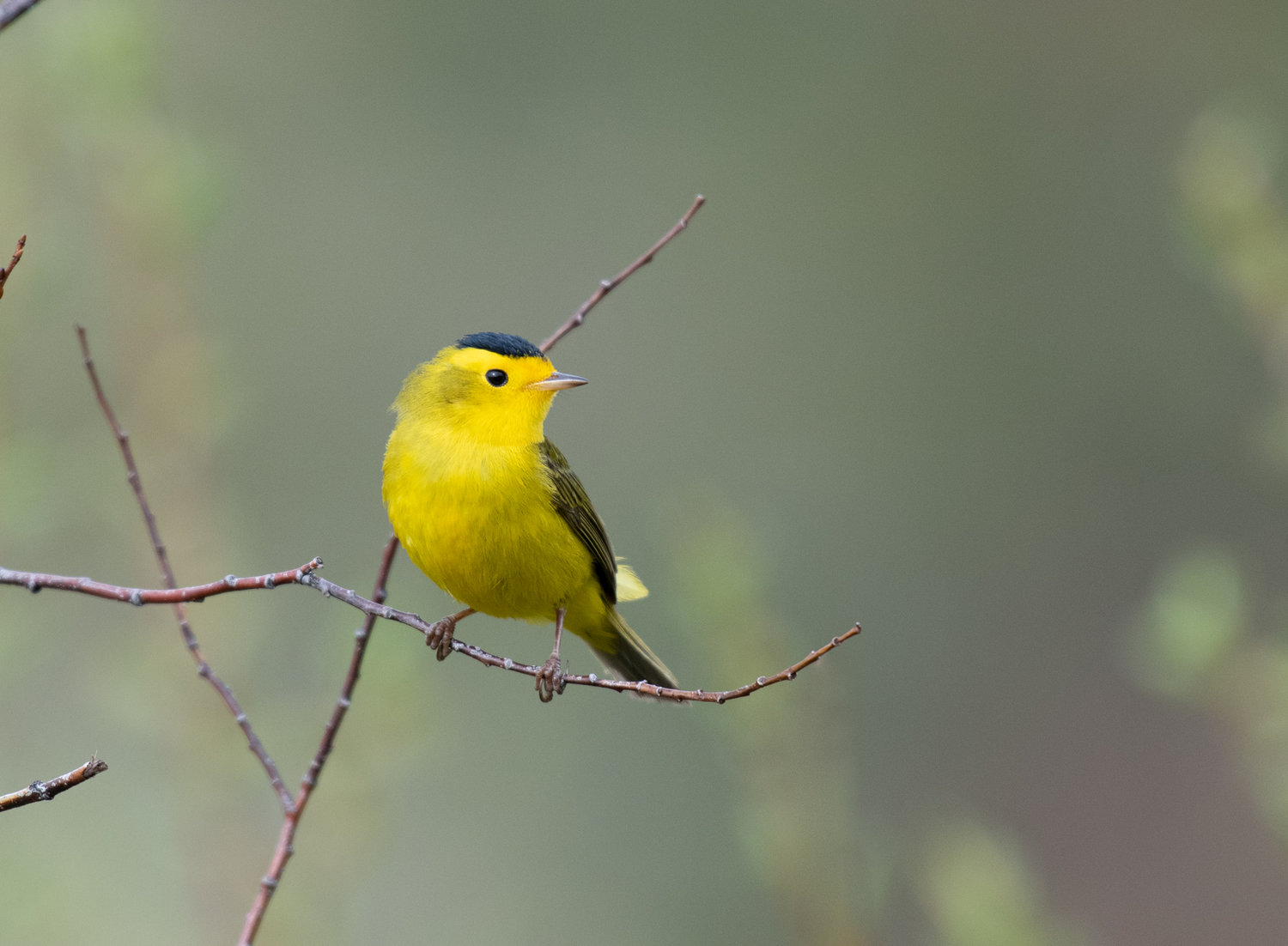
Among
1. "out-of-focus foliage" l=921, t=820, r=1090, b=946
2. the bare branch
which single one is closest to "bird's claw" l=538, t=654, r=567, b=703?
"out-of-focus foliage" l=921, t=820, r=1090, b=946

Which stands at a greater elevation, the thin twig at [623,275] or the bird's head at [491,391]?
the bird's head at [491,391]

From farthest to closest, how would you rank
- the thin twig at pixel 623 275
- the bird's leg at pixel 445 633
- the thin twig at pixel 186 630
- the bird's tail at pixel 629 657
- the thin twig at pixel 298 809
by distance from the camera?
the bird's tail at pixel 629 657 < the bird's leg at pixel 445 633 < the thin twig at pixel 623 275 < the thin twig at pixel 186 630 < the thin twig at pixel 298 809

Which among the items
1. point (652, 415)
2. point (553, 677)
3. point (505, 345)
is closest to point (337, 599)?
point (553, 677)

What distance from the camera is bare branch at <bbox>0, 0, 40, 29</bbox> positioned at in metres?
1.46

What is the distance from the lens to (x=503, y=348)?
3398 mm

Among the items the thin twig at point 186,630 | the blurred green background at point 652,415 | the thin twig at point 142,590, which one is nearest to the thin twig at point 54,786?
the thin twig at point 142,590

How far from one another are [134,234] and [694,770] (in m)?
4.34

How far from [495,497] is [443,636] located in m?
0.51

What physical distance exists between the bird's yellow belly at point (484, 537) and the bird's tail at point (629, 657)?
0.54 metres

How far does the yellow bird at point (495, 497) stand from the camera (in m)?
3.10

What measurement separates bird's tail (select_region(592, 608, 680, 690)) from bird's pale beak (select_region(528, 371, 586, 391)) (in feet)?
2.42

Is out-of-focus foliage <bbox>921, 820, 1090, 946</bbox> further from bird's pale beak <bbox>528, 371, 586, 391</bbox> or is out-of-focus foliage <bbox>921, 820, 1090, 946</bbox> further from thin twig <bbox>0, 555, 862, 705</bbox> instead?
bird's pale beak <bbox>528, 371, 586, 391</bbox>

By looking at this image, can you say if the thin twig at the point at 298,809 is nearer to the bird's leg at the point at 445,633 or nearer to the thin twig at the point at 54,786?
the thin twig at the point at 54,786

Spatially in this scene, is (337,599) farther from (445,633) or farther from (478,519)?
(445,633)
